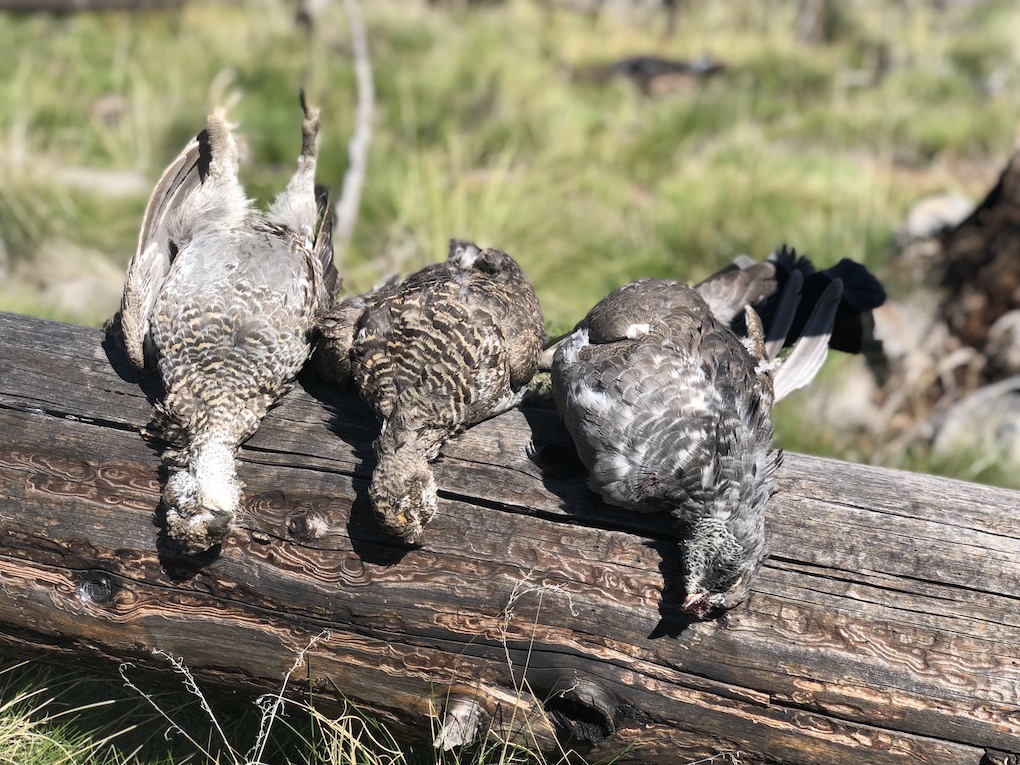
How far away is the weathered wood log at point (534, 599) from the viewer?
2875mm

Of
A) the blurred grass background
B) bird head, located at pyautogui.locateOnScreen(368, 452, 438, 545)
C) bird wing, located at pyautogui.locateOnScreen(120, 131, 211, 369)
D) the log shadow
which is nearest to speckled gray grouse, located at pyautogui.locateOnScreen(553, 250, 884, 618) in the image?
bird head, located at pyautogui.locateOnScreen(368, 452, 438, 545)

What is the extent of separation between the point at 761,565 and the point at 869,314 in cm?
161

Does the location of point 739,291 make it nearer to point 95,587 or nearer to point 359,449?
point 359,449

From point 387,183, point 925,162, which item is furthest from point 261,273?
point 925,162

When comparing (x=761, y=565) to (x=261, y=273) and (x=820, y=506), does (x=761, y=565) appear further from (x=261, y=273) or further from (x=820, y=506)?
(x=261, y=273)

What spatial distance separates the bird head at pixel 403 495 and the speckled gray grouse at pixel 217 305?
511 mm

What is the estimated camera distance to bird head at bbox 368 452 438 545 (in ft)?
9.62

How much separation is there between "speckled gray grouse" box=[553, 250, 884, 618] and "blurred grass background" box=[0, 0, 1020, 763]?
2083 millimetres

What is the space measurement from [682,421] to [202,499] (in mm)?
1601

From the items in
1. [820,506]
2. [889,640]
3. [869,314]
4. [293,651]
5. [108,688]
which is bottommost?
[108,688]

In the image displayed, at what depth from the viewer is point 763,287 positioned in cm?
419

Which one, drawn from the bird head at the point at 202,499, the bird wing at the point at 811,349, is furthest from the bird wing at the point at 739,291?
the bird head at the point at 202,499

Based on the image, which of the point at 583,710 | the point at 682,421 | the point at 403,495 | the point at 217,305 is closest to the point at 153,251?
the point at 217,305

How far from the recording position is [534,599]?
2.98 meters
